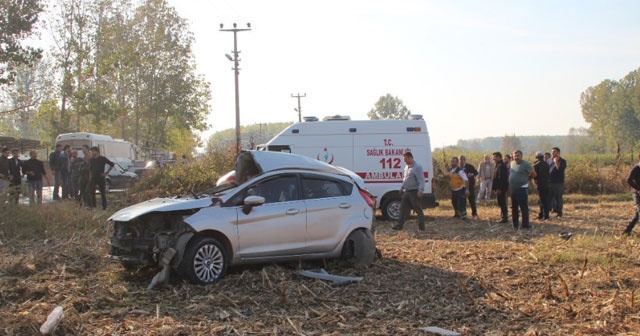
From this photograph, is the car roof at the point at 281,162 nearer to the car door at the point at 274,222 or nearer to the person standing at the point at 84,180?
the car door at the point at 274,222

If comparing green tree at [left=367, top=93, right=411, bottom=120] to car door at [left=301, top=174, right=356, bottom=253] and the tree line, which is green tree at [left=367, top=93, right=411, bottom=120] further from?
car door at [left=301, top=174, right=356, bottom=253]

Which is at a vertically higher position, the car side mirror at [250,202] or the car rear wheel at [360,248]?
the car side mirror at [250,202]

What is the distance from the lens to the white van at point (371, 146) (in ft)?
49.2

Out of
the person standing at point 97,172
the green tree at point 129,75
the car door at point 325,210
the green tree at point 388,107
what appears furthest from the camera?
the green tree at point 388,107

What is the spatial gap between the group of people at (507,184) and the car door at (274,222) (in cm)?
477

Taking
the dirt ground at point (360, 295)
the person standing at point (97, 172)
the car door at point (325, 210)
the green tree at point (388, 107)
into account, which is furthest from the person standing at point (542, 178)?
the green tree at point (388, 107)

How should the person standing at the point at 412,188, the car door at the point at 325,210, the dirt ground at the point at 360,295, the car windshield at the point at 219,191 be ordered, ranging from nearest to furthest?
the dirt ground at the point at 360,295
the car windshield at the point at 219,191
the car door at the point at 325,210
the person standing at the point at 412,188

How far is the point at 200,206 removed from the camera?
7.74 m

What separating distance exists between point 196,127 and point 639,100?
84.0 metres

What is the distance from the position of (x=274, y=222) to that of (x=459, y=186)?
7.95m

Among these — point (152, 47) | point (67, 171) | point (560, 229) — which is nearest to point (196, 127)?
point (152, 47)

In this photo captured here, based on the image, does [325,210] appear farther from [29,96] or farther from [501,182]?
[29,96]

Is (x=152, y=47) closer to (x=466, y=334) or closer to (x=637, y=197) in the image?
(x=637, y=197)

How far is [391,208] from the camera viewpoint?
15070 millimetres
